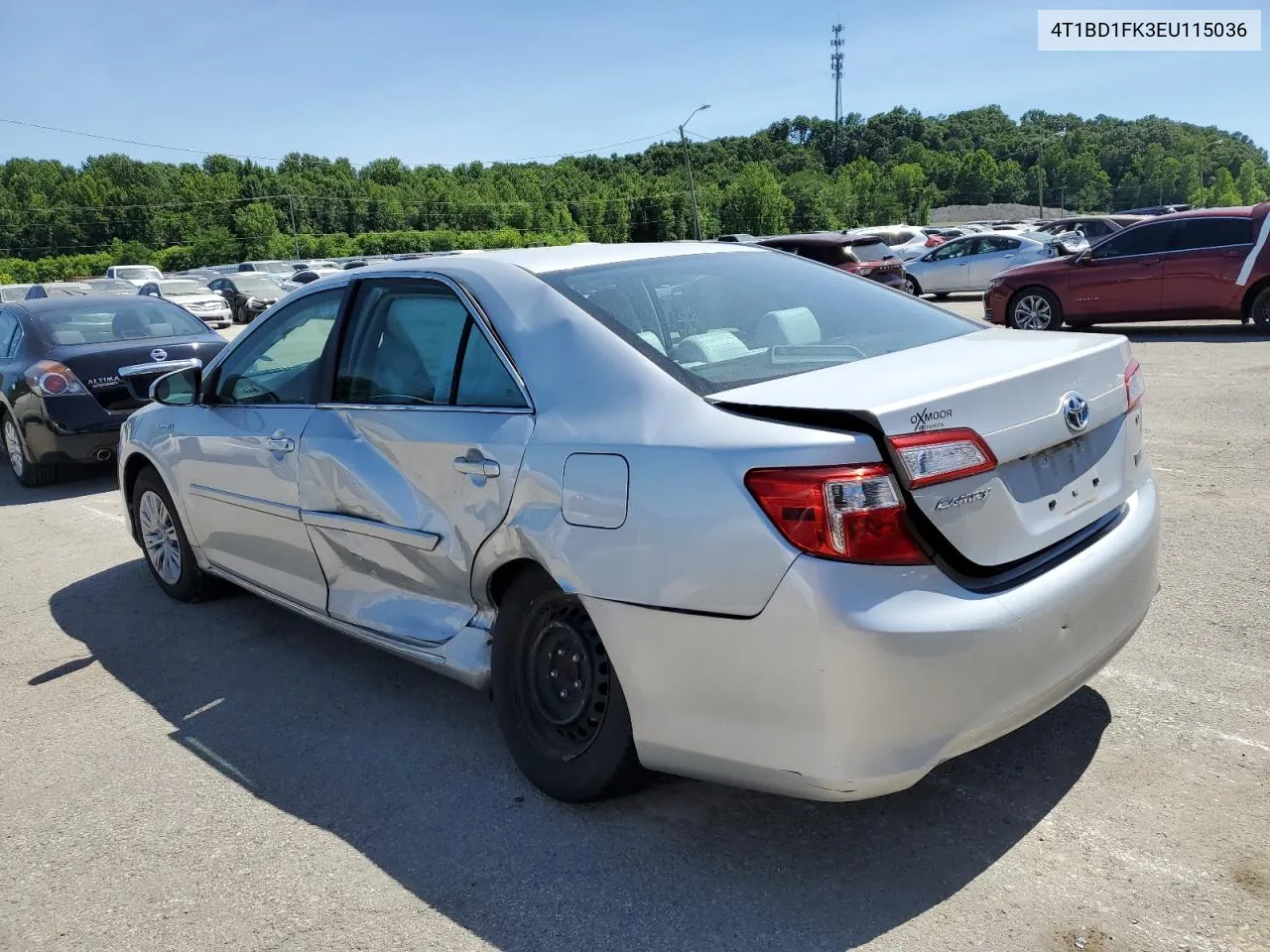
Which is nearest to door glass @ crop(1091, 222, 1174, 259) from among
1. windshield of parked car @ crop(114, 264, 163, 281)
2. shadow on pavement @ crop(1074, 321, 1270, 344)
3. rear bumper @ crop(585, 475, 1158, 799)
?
shadow on pavement @ crop(1074, 321, 1270, 344)

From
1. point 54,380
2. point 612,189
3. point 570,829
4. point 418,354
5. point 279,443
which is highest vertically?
point 612,189

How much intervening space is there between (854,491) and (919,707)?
517 mm

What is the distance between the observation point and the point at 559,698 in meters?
3.09

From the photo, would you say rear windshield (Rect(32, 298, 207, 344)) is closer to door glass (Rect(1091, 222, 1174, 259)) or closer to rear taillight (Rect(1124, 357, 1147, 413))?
rear taillight (Rect(1124, 357, 1147, 413))

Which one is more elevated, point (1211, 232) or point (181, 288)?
point (1211, 232)

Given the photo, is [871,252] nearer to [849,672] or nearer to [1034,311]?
[1034,311]

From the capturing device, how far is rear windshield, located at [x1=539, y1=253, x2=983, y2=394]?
300cm

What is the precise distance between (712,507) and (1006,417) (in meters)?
0.76

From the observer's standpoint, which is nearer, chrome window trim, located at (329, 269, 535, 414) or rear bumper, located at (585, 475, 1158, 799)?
rear bumper, located at (585, 475, 1158, 799)

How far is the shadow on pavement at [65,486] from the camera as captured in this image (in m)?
8.45

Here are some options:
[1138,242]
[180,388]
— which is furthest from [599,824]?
[1138,242]

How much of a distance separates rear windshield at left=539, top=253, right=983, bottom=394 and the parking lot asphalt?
4.29ft

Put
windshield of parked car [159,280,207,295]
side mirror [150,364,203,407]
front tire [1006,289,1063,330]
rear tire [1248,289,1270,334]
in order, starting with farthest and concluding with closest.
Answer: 1. windshield of parked car [159,280,207,295]
2. front tire [1006,289,1063,330]
3. rear tire [1248,289,1270,334]
4. side mirror [150,364,203,407]

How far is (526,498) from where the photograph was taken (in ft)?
9.82
